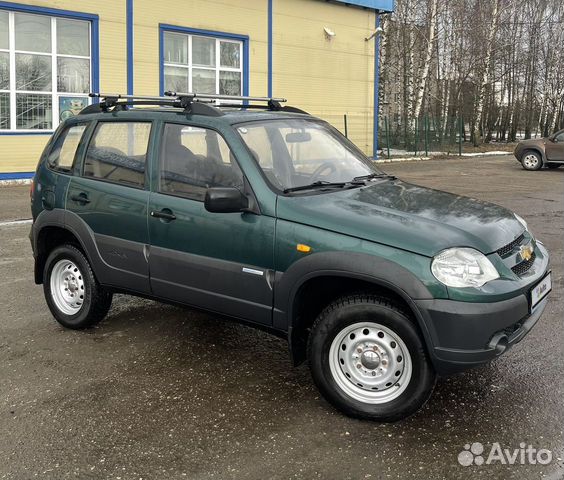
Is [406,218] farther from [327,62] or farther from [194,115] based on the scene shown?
[327,62]

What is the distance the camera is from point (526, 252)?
13.3 ft

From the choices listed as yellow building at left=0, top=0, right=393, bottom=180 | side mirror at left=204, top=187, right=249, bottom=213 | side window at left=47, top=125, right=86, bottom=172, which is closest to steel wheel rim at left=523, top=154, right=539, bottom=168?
yellow building at left=0, top=0, right=393, bottom=180

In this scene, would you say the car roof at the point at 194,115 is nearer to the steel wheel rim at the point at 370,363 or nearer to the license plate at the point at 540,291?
the steel wheel rim at the point at 370,363

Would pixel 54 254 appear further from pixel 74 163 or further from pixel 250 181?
pixel 250 181

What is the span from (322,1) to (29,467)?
22340 mm

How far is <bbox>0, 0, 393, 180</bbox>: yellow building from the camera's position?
16.9 m

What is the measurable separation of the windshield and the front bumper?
1.29 metres

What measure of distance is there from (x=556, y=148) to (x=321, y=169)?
19.0 m

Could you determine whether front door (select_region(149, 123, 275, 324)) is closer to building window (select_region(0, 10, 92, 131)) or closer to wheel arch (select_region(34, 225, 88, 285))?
wheel arch (select_region(34, 225, 88, 285))

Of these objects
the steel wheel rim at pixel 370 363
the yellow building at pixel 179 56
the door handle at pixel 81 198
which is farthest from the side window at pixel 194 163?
the yellow building at pixel 179 56

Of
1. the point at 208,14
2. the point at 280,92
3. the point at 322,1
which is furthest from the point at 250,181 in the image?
the point at 322,1

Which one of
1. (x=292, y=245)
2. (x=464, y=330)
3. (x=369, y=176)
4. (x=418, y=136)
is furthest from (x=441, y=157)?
(x=464, y=330)

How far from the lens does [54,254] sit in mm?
5332

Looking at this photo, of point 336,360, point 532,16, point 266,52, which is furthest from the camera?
point 532,16
